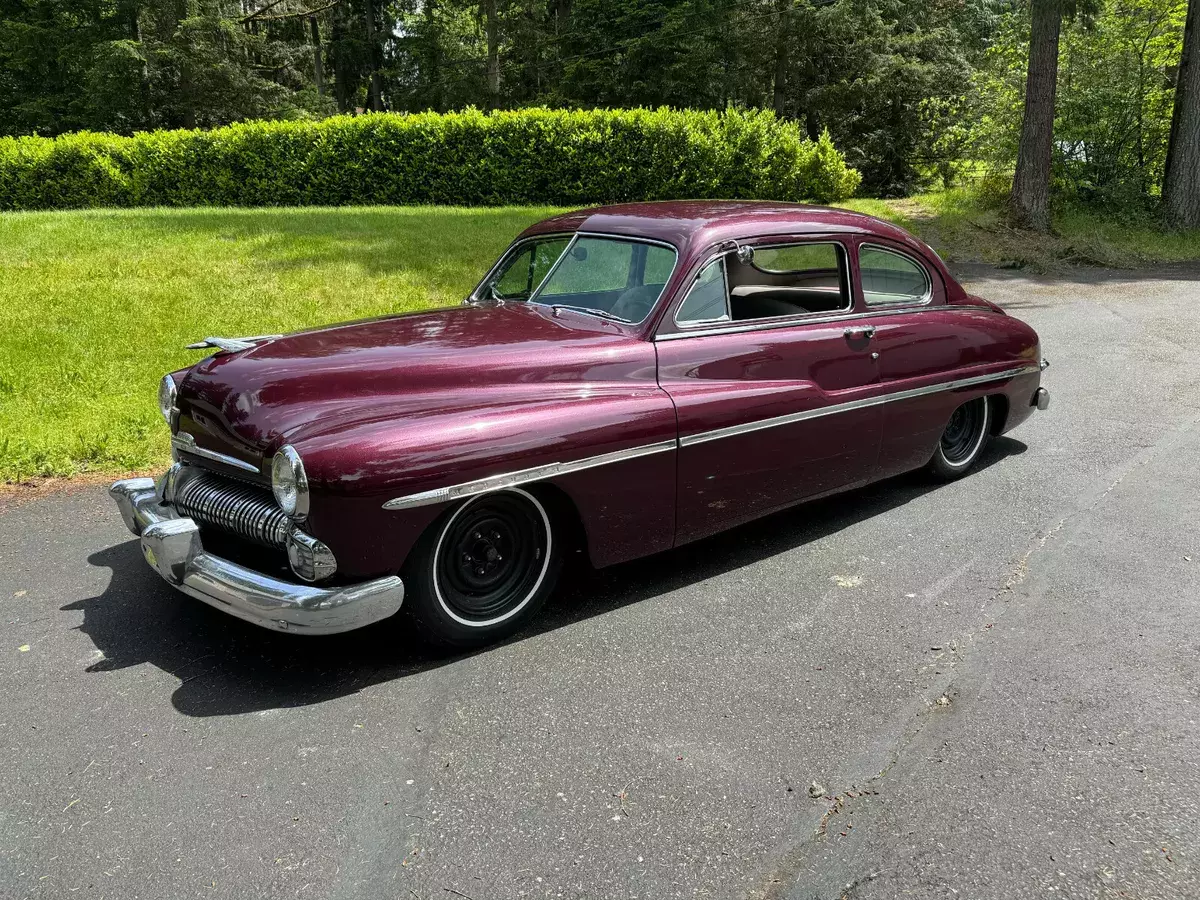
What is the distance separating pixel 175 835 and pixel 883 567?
3.27 metres

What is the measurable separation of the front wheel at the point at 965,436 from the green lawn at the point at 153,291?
4.94m

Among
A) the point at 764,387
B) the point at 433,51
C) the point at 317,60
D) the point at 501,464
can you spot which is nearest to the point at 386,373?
the point at 501,464

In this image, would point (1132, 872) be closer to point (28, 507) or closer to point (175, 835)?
point (175, 835)

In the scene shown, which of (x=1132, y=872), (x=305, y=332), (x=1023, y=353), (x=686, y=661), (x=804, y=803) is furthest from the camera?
(x=1023, y=353)

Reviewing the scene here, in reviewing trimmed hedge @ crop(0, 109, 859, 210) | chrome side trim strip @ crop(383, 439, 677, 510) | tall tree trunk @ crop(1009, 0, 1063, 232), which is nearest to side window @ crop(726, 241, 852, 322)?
chrome side trim strip @ crop(383, 439, 677, 510)

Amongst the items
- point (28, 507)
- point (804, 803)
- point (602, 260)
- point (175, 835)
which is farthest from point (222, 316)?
point (804, 803)

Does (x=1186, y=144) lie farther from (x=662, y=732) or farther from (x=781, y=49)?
(x=662, y=732)

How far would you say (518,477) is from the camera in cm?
371

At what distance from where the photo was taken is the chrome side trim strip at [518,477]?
3.48m

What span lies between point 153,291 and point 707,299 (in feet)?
23.7

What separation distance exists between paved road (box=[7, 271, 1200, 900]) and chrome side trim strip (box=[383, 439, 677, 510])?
70 cm

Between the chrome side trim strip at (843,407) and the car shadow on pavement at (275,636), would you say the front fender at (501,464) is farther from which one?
the car shadow on pavement at (275,636)

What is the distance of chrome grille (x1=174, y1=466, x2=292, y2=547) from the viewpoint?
359 cm

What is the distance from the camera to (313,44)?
118ft
